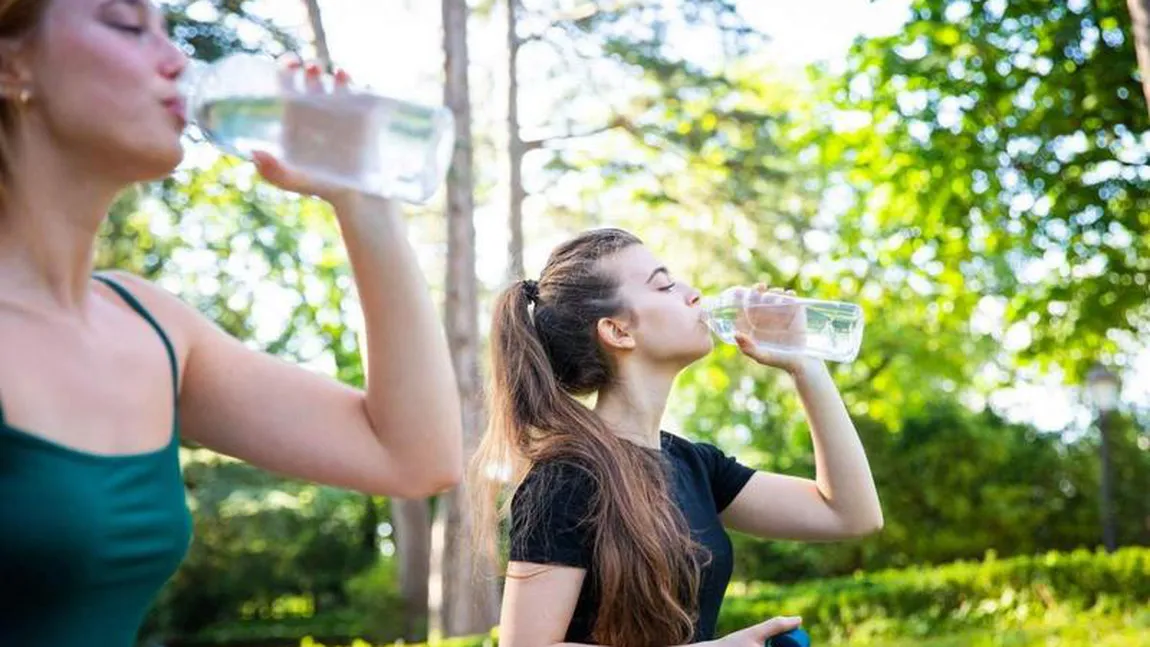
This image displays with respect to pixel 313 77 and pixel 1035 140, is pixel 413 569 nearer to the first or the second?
pixel 1035 140

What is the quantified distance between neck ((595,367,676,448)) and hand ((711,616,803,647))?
0.60 m

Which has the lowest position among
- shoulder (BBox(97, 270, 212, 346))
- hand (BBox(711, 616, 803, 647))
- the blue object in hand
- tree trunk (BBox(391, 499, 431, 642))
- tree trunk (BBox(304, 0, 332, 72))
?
tree trunk (BBox(391, 499, 431, 642))

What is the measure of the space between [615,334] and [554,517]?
50 cm

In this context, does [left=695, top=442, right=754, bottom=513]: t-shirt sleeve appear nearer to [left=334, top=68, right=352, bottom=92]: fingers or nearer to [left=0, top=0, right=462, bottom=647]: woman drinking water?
[left=0, top=0, right=462, bottom=647]: woman drinking water

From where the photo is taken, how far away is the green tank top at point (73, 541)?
1050 millimetres

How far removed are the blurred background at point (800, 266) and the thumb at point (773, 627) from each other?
2.38 m

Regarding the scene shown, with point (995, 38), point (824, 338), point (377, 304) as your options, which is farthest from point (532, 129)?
point (377, 304)

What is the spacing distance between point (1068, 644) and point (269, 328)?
9338 millimetres

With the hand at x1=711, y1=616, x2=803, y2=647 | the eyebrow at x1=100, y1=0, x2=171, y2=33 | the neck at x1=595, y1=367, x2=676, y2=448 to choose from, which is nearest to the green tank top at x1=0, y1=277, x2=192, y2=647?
the eyebrow at x1=100, y1=0, x2=171, y2=33

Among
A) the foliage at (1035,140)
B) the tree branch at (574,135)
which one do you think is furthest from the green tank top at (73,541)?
the tree branch at (574,135)

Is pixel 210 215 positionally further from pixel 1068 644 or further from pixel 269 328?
pixel 1068 644

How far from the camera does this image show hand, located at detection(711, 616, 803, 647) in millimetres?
2225

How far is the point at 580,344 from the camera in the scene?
2912mm

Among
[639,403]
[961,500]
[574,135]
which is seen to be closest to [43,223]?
[639,403]
